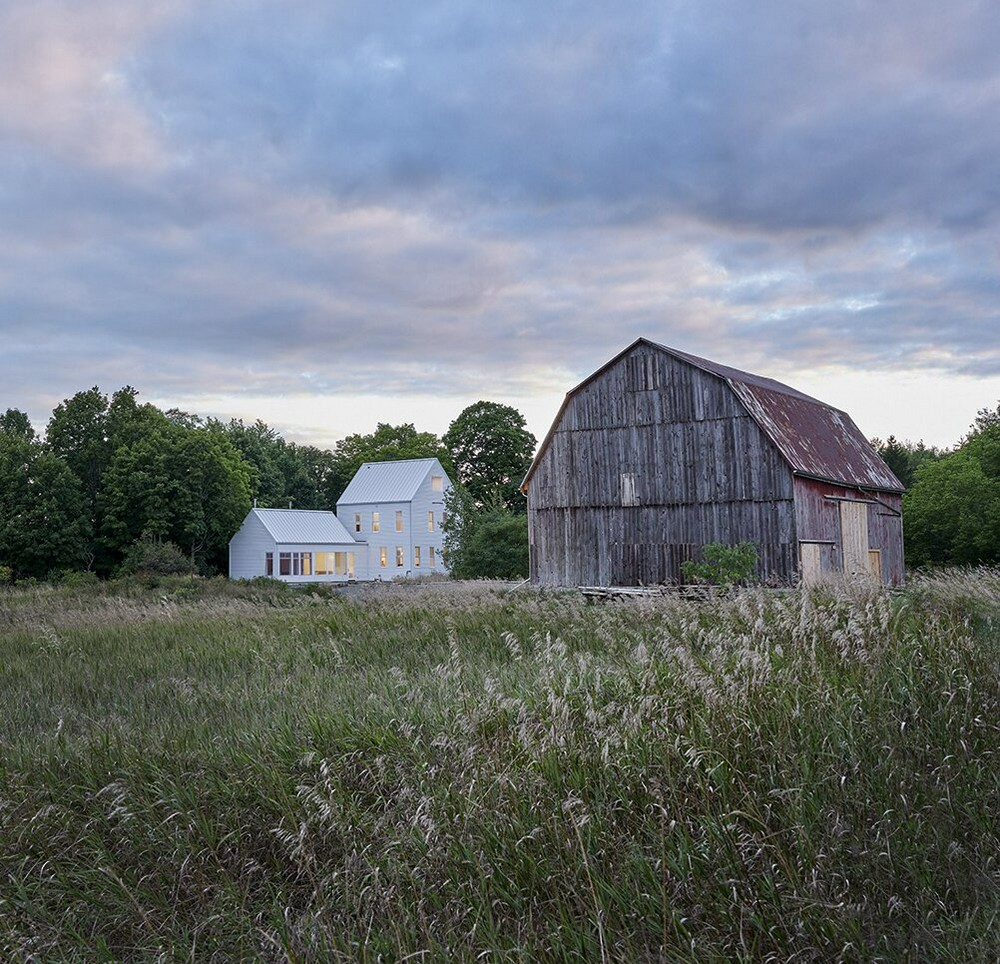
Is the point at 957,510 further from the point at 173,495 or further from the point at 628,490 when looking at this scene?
the point at 173,495

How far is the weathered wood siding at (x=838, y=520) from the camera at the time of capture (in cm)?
2506

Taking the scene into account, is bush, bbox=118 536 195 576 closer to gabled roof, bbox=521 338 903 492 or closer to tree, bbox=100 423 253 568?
tree, bbox=100 423 253 568

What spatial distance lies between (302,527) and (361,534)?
5.30 m

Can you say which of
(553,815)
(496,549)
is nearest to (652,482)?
(496,549)

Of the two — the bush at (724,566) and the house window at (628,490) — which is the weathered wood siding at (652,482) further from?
the bush at (724,566)

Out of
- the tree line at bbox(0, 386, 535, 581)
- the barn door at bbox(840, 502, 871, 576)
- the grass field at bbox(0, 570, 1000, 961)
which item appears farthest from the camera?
the tree line at bbox(0, 386, 535, 581)

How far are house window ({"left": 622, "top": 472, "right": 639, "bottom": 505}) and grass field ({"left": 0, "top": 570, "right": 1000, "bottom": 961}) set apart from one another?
772 inches

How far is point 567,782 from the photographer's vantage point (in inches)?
186

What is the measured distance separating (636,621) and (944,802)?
5.98 metres

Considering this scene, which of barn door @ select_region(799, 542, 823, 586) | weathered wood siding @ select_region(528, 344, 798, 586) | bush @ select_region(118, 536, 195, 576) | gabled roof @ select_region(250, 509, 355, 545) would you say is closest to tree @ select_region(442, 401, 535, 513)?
gabled roof @ select_region(250, 509, 355, 545)

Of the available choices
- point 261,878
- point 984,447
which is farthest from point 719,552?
point 984,447

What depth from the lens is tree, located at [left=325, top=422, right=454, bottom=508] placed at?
79.8 m

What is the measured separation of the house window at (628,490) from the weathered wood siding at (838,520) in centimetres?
469

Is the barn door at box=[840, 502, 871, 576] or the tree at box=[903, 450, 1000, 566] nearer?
the barn door at box=[840, 502, 871, 576]
